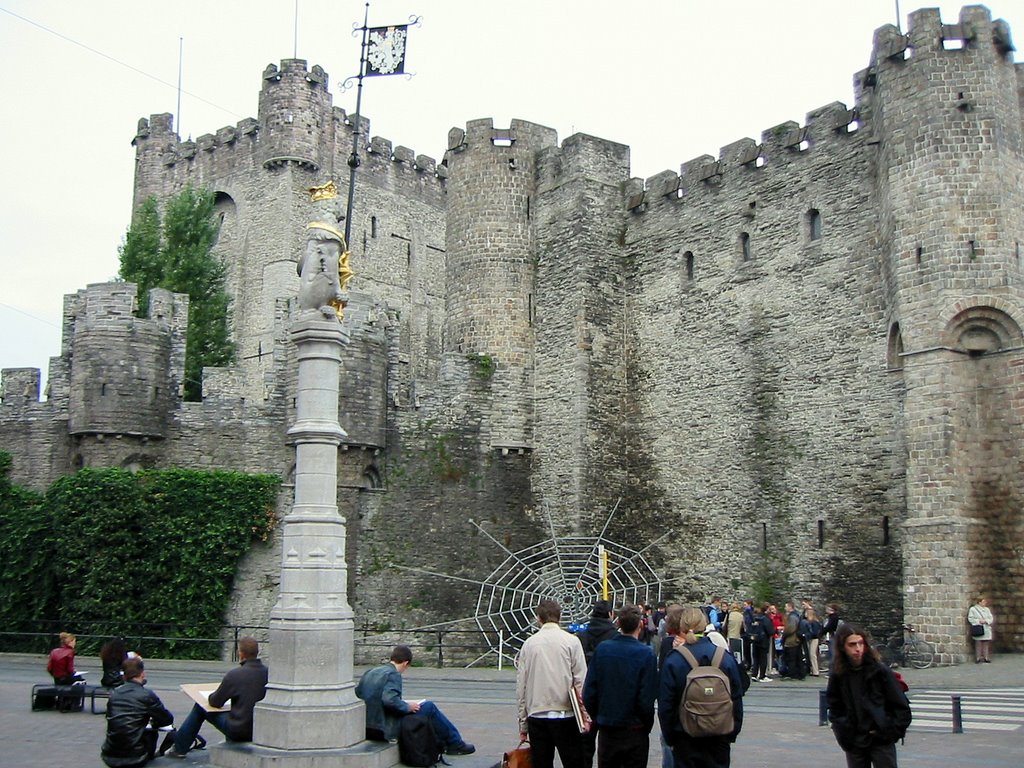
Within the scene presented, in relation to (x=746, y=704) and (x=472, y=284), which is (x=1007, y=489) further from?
(x=472, y=284)

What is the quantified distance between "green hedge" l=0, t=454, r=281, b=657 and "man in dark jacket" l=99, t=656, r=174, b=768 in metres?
13.1

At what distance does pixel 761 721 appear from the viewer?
13727mm

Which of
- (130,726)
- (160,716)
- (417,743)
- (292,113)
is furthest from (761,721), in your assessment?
(292,113)

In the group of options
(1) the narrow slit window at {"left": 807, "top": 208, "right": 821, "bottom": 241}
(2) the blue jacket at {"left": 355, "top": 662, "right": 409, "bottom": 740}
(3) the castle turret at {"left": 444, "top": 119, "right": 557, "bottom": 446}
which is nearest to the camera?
(2) the blue jacket at {"left": 355, "top": 662, "right": 409, "bottom": 740}

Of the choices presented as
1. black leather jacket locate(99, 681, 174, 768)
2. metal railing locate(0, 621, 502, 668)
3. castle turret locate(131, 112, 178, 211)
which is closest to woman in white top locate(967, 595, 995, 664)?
metal railing locate(0, 621, 502, 668)

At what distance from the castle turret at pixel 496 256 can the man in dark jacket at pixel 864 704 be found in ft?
64.0

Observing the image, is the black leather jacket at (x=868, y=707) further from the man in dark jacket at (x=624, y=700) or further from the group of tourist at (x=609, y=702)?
the man in dark jacket at (x=624, y=700)

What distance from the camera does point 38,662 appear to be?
21641 millimetres

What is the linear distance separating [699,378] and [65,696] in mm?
15713

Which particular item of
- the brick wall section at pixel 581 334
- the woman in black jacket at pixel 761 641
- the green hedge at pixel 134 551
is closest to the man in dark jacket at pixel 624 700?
the woman in black jacket at pixel 761 641

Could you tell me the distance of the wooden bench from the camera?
14117 mm

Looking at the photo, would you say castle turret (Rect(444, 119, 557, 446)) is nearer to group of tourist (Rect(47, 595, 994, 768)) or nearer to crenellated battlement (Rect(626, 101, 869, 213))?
crenellated battlement (Rect(626, 101, 869, 213))

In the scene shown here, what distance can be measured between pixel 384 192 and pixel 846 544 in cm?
2529

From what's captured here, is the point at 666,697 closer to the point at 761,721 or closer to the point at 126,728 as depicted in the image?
the point at 126,728
